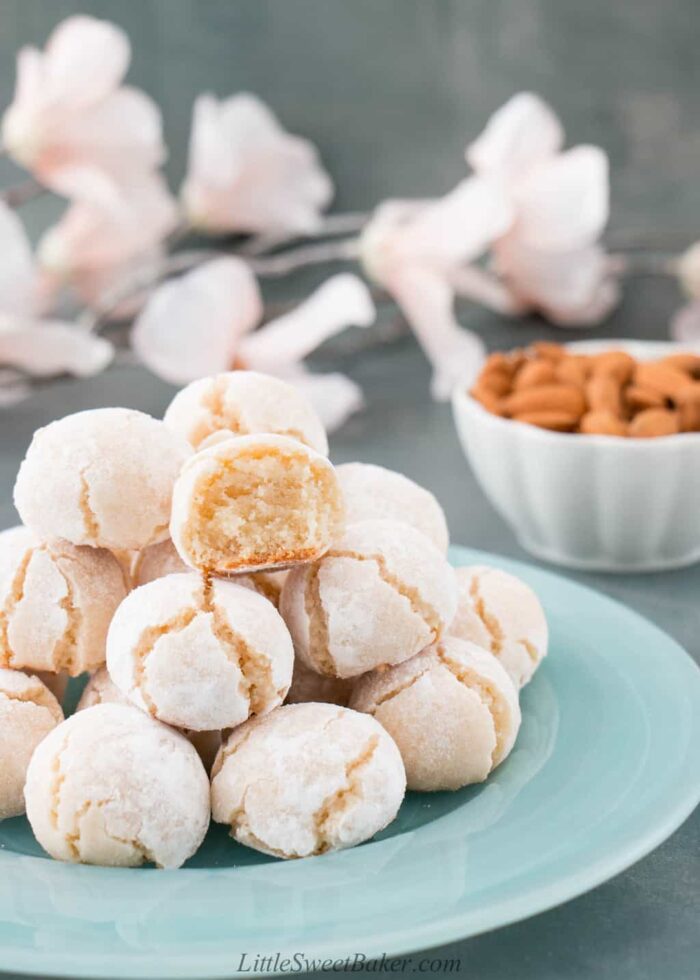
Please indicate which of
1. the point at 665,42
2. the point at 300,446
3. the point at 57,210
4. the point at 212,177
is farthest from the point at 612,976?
the point at 57,210

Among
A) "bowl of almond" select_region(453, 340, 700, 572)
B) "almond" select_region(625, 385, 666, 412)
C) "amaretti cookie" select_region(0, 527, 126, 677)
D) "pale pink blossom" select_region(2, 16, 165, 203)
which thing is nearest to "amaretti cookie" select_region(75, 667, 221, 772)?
"amaretti cookie" select_region(0, 527, 126, 677)

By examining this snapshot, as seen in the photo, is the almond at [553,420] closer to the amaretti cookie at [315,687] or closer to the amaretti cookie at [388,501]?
the amaretti cookie at [388,501]

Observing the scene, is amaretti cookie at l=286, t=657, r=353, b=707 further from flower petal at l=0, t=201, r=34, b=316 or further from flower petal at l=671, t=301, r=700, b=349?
flower petal at l=671, t=301, r=700, b=349

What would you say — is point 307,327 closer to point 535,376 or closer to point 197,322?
point 197,322

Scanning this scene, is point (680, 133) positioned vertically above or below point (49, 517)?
below

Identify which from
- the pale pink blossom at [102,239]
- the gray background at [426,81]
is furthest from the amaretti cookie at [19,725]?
the gray background at [426,81]

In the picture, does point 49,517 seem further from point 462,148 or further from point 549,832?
point 462,148
